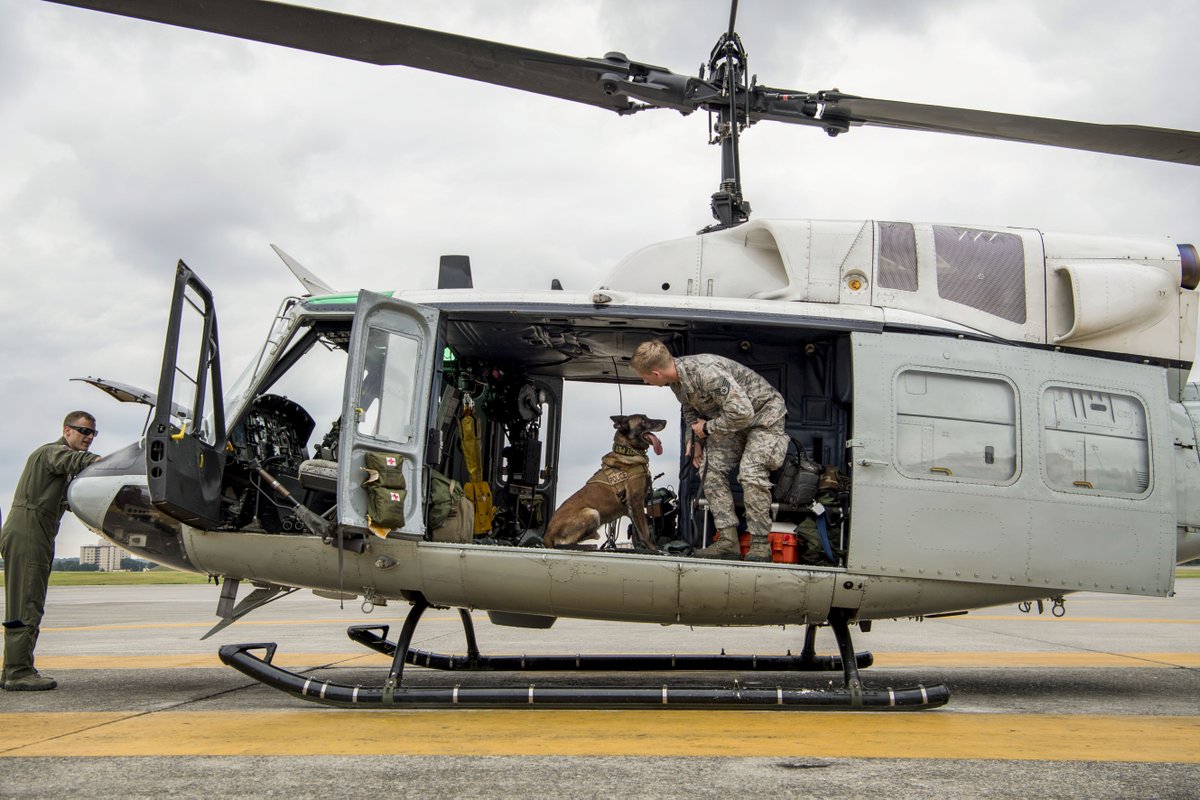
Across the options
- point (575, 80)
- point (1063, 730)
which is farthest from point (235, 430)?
point (1063, 730)

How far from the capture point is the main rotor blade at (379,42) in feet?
18.7

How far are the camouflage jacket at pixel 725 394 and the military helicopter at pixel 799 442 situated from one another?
0.34 m

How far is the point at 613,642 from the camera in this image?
1084cm

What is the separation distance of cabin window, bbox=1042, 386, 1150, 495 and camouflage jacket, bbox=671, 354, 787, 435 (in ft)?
5.68

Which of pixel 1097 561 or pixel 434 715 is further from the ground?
pixel 1097 561

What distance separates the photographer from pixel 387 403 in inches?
241

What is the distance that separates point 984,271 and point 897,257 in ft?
1.95

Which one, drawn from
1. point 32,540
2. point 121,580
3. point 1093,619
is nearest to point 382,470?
point 32,540

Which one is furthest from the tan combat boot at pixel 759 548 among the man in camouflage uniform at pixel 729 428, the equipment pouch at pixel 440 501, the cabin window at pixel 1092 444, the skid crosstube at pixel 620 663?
the equipment pouch at pixel 440 501

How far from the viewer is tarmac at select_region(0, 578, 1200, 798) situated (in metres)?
3.83

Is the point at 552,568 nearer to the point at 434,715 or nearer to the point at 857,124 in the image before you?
the point at 434,715

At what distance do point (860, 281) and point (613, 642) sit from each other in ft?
18.9

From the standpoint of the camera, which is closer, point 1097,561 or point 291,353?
point 1097,561

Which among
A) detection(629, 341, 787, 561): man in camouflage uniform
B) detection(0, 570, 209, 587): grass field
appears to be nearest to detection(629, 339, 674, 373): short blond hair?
detection(629, 341, 787, 561): man in camouflage uniform
